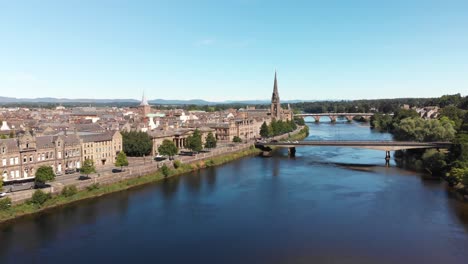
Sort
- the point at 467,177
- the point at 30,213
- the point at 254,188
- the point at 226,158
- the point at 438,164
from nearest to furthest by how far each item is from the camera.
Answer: the point at 30,213 < the point at 467,177 < the point at 254,188 < the point at 438,164 < the point at 226,158

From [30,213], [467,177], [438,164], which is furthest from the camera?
[438,164]

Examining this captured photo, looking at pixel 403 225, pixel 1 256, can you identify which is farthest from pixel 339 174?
pixel 1 256

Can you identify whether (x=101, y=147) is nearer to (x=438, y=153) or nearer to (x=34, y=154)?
(x=34, y=154)

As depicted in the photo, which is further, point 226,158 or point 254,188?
point 226,158

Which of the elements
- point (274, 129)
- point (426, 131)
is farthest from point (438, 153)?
point (274, 129)

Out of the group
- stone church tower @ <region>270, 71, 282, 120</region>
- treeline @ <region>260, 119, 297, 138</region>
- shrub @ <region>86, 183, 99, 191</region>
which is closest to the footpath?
shrub @ <region>86, 183, 99, 191</region>

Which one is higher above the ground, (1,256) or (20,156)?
(20,156)

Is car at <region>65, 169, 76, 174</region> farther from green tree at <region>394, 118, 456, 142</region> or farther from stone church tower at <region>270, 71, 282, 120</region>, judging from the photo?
stone church tower at <region>270, 71, 282, 120</region>

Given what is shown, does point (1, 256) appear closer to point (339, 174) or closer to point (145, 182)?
point (145, 182)
